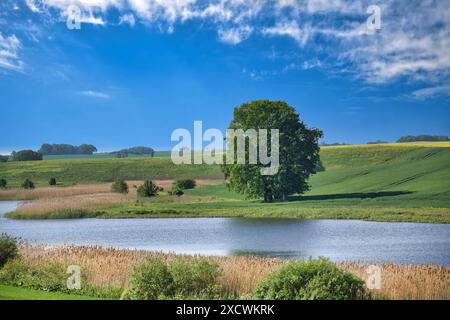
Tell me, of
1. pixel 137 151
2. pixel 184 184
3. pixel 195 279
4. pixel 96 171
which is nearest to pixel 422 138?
pixel 184 184

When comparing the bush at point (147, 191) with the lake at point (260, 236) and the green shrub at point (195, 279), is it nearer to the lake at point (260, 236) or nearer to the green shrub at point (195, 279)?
the lake at point (260, 236)

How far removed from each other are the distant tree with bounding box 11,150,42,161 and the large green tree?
307 ft

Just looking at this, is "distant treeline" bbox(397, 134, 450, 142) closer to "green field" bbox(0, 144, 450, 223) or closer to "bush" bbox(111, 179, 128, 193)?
"green field" bbox(0, 144, 450, 223)

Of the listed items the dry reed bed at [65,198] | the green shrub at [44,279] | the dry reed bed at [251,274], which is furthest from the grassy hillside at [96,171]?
the green shrub at [44,279]

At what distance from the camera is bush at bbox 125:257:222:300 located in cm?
1952

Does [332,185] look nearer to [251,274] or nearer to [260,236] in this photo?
[260,236]

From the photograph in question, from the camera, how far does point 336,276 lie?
699 inches

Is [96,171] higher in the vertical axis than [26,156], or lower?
lower

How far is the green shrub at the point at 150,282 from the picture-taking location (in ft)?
63.8

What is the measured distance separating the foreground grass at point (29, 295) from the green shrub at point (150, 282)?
1422 millimetres

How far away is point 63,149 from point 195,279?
6352 inches

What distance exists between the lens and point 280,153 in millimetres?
76562

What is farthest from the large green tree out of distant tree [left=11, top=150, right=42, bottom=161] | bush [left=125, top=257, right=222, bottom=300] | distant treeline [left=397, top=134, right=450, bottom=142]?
distant tree [left=11, top=150, right=42, bottom=161]
